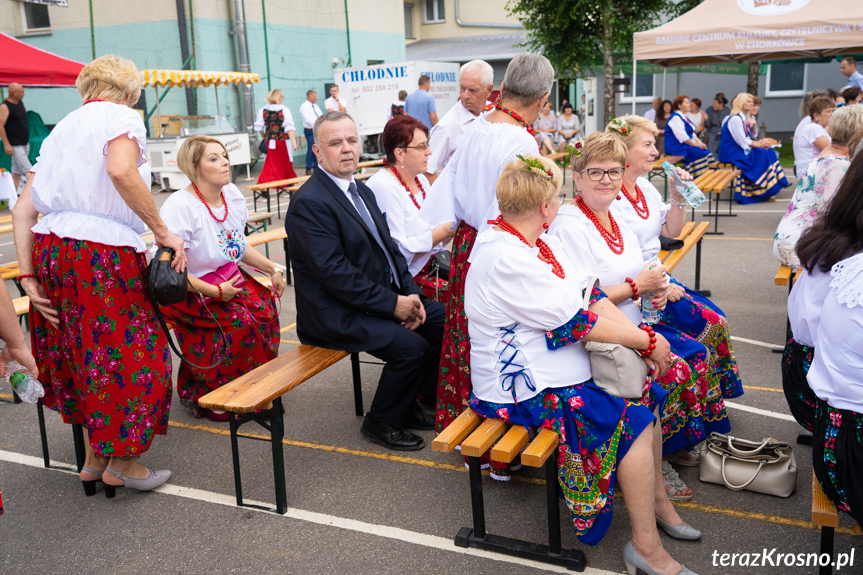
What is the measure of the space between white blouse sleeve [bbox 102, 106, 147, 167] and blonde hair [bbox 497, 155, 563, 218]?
139 cm

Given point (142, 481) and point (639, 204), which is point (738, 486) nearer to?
point (639, 204)

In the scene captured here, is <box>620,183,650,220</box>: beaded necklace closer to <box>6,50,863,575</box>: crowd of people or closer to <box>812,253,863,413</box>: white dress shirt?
<box>6,50,863,575</box>: crowd of people

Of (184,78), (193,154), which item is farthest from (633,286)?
(184,78)

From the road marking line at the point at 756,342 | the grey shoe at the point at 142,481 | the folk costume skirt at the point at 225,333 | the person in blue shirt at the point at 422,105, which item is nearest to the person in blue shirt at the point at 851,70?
the person in blue shirt at the point at 422,105

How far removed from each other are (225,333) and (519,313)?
1.97 metres

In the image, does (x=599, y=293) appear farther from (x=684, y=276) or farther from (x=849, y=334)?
(x=684, y=276)

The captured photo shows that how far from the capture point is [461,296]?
3336 mm

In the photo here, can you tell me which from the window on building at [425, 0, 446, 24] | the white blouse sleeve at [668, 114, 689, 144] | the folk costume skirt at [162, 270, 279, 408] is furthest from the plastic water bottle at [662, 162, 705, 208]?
the window on building at [425, 0, 446, 24]

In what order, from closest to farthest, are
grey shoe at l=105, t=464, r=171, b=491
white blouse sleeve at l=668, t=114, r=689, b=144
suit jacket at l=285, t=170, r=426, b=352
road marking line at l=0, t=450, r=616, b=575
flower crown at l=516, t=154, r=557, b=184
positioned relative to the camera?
flower crown at l=516, t=154, r=557, b=184 → road marking line at l=0, t=450, r=616, b=575 → grey shoe at l=105, t=464, r=171, b=491 → suit jacket at l=285, t=170, r=426, b=352 → white blouse sleeve at l=668, t=114, r=689, b=144

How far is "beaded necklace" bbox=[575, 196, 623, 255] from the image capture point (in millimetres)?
3076

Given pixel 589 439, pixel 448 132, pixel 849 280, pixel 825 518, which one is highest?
pixel 448 132

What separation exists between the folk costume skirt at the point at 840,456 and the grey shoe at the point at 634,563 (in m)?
0.55

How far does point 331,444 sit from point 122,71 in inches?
78.7

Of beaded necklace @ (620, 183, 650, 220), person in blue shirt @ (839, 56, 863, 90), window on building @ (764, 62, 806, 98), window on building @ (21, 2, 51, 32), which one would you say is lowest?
beaded necklace @ (620, 183, 650, 220)
